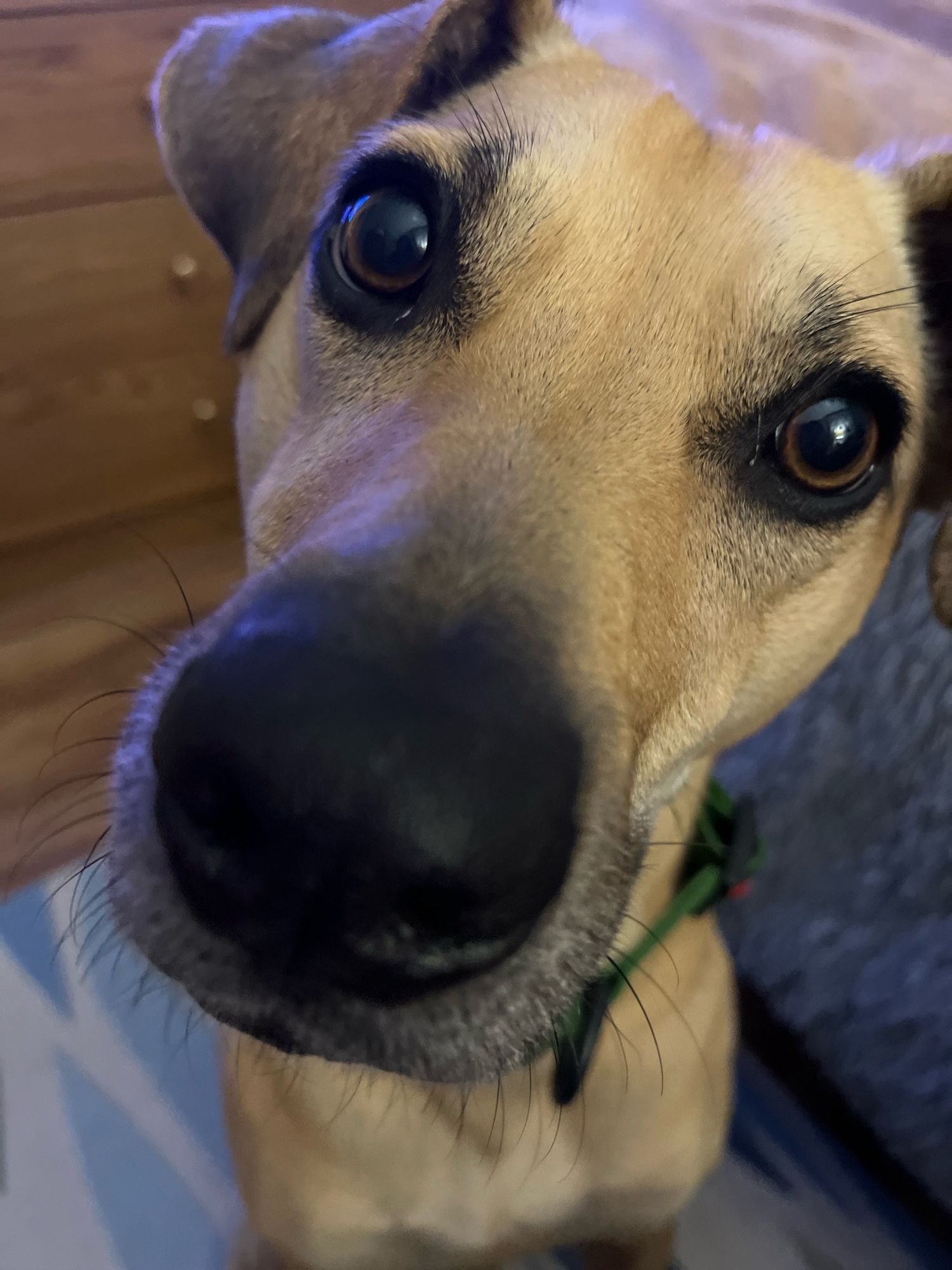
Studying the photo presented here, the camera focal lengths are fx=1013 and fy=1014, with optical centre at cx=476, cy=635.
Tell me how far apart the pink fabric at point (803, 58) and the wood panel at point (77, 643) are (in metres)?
2.02

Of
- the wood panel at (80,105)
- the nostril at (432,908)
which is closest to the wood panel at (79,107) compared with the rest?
the wood panel at (80,105)

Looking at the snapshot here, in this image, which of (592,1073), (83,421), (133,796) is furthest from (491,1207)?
(83,421)

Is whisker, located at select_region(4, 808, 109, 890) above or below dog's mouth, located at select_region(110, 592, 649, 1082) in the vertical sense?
below

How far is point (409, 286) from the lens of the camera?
4.17 ft

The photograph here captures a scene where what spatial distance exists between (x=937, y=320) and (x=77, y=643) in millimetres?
2707

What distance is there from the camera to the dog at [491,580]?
0.77 meters

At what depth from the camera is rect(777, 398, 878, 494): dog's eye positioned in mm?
1195

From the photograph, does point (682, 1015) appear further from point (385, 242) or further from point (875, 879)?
point (385, 242)

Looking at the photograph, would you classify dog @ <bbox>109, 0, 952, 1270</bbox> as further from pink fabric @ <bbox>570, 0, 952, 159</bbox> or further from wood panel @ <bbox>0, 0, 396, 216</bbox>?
wood panel @ <bbox>0, 0, 396, 216</bbox>

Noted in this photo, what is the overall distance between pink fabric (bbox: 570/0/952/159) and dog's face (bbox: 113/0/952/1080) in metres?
1.15

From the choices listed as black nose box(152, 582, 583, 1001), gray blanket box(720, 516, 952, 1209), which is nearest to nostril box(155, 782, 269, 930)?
black nose box(152, 582, 583, 1001)

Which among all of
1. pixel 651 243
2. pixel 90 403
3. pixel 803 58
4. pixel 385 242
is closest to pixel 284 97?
pixel 385 242

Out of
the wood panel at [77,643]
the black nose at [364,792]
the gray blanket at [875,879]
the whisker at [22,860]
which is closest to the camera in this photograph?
the black nose at [364,792]

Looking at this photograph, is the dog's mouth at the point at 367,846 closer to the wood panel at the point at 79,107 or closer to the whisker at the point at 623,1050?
the whisker at the point at 623,1050
